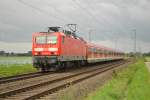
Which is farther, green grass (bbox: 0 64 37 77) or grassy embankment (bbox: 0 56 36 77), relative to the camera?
grassy embankment (bbox: 0 56 36 77)

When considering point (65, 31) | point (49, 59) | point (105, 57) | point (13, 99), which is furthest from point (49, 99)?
point (105, 57)

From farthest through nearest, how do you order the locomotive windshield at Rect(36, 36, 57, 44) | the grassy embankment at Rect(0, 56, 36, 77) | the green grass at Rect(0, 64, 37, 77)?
the locomotive windshield at Rect(36, 36, 57, 44)
the grassy embankment at Rect(0, 56, 36, 77)
the green grass at Rect(0, 64, 37, 77)

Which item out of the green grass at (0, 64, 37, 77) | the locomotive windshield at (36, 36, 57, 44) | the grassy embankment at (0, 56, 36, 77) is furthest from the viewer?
the locomotive windshield at (36, 36, 57, 44)

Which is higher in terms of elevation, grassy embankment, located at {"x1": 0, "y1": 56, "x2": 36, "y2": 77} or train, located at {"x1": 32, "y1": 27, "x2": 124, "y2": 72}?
train, located at {"x1": 32, "y1": 27, "x2": 124, "y2": 72}

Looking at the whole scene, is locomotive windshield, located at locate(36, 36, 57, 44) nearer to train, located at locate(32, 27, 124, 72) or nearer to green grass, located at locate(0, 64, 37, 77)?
train, located at locate(32, 27, 124, 72)

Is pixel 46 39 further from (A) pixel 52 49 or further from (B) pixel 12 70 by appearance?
(B) pixel 12 70

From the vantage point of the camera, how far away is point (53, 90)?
1550 cm

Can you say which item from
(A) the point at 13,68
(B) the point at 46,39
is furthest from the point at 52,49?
(A) the point at 13,68

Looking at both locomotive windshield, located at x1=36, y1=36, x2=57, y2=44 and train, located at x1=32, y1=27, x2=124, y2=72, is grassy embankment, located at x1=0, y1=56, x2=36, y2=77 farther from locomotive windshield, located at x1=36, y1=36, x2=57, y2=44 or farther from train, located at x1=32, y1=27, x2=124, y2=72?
locomotive windshield, located at x1=36, y1=36, x2=57, y2=44

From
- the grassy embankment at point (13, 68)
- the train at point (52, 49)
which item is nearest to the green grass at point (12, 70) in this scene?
the grassy embankment at point (13, 68)

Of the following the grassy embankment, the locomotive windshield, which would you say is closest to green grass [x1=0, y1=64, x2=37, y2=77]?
the grassy embankment

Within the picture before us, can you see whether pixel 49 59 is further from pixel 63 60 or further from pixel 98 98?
pixel 98 98

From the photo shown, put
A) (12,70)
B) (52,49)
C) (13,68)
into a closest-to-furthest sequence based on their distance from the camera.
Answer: (52,49), (12,70), (13,68)

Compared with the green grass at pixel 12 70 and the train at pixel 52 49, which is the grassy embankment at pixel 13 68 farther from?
the train at pixel 52 49
